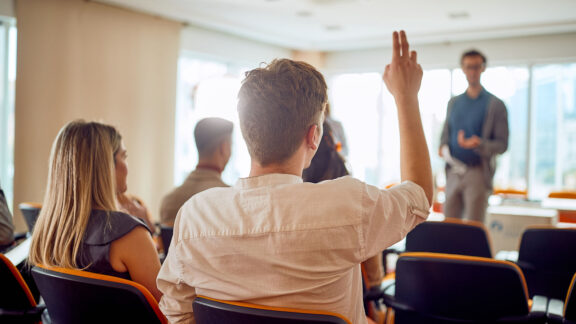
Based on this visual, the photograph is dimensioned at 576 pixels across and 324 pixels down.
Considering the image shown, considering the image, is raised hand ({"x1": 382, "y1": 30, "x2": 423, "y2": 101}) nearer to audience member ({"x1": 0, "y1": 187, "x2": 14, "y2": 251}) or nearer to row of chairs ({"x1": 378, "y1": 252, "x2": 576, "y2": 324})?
row of chairs ({"x1": 378, "y1": 252, "x2": 576, "y2": 324})

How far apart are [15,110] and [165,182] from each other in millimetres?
2081

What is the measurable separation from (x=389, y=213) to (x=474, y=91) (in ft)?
11.6

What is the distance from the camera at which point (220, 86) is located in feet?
22.2

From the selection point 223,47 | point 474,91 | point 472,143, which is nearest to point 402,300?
point 472,143

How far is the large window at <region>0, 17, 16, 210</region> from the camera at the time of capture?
17.4 ft

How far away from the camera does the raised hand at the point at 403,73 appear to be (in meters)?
1.10

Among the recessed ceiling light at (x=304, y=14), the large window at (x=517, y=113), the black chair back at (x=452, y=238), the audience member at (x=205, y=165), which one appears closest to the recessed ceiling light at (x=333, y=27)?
the recessed ceiling light at (x=304, y=14)

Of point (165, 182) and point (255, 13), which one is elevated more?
point (255, 13)

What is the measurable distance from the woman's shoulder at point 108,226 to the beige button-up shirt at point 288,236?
1.66 ft

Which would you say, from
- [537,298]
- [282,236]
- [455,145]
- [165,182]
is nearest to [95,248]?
[282,236]

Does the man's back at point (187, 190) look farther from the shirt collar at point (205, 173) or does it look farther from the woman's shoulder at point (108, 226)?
the woman's shoulder at point (108, 226)

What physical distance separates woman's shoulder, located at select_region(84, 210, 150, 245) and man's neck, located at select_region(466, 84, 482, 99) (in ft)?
11.0

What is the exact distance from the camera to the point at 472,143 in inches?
156

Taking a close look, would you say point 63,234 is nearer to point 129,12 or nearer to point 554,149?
point 129,12
